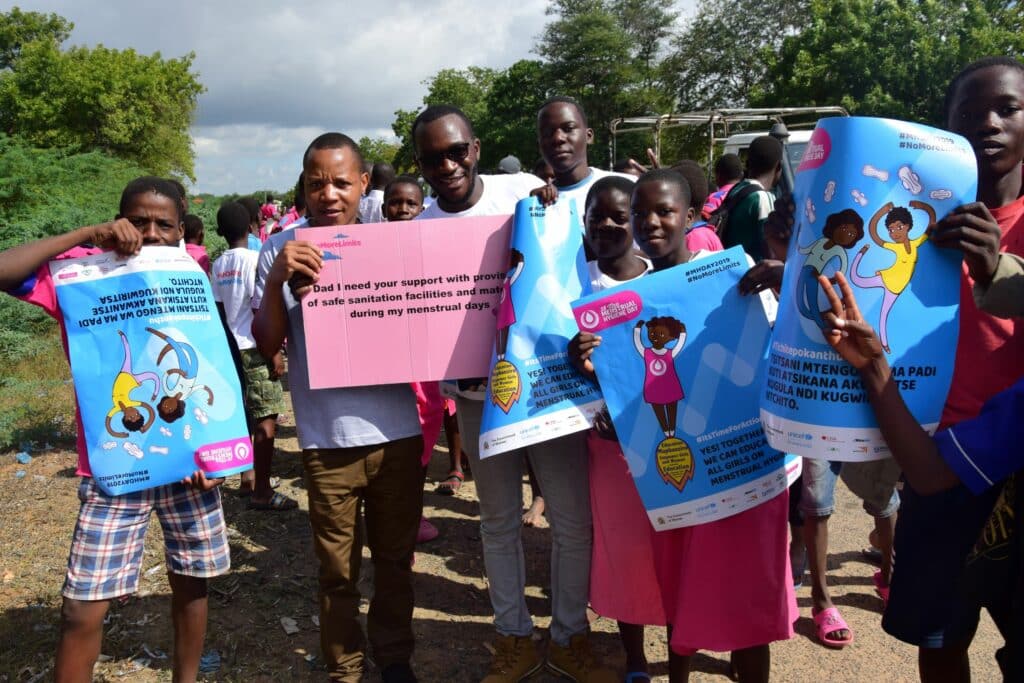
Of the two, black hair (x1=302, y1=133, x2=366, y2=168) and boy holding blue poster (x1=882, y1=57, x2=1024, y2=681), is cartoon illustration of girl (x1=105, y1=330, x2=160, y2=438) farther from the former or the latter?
boy holding blue poster (x1=882, y1=57, x2=1024, y2=681)

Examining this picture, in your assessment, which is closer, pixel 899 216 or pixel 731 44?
pixel 899 216

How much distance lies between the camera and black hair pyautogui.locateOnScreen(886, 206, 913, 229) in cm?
157

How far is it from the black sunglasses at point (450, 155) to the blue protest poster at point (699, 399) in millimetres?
988

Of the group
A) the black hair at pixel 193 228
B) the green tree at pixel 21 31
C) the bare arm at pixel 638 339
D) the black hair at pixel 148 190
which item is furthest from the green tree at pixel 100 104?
the bare arm at pixel 638 339

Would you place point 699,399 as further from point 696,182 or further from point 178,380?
point 696,182

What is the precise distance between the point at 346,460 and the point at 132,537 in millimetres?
765

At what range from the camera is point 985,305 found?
1.62m

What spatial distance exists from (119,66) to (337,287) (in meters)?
37.4

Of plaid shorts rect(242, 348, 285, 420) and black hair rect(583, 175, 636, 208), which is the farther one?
plaid shorts rect(242, 348, 285, 420)

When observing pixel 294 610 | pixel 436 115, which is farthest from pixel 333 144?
pixel 294 610

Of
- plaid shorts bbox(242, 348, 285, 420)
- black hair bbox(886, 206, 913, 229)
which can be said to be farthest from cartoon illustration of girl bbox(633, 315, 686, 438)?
plaid shorts bbox(242, 348, 285, 420)

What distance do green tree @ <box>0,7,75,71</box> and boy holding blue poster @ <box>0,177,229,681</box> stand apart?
36.5m

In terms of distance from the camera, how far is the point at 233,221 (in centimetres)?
520

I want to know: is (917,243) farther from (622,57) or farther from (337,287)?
(622,57)
